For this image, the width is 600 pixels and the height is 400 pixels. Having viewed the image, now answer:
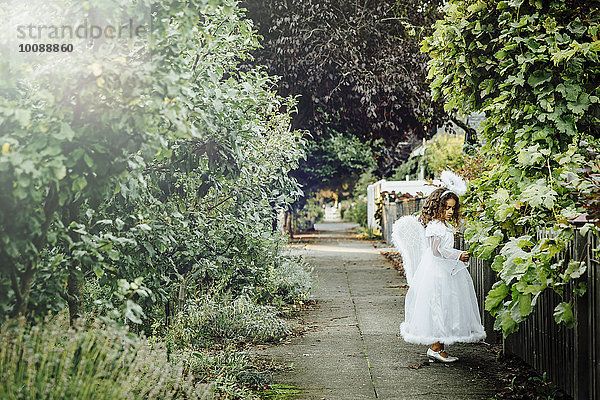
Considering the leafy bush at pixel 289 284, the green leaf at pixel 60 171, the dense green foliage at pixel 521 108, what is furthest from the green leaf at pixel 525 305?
the leafy bush at pixel 289 284

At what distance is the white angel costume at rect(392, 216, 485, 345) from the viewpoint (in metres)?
6.48

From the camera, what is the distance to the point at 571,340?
4.84 m

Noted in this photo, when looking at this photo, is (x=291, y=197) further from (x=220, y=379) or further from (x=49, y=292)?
(x=49, y=292)

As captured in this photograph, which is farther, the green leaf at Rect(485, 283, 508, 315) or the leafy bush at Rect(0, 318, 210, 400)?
the green leaf at Rect(485, 283, 508, 315)

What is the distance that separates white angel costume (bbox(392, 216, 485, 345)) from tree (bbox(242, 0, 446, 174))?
8244 millimetres

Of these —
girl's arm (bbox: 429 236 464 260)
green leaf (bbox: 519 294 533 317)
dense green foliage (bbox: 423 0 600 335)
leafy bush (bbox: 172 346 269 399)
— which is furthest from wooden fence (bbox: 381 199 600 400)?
leafy bush (bbox: 172 346 269 399)

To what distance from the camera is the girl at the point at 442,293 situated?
21.3ft

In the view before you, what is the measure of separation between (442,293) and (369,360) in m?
0.93

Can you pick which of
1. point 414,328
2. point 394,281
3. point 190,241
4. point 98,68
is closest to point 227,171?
point 190,241

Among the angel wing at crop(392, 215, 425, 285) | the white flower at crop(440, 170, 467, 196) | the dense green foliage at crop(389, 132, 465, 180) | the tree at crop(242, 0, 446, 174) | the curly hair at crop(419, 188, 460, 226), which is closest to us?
the curly hair at crop(419, 188, 460, 226)

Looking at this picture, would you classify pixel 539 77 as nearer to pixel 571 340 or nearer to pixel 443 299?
pixel 443 299

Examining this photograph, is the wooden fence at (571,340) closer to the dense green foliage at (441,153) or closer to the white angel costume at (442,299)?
the white angel costume at (442,299)

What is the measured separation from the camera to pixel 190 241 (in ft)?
21.9

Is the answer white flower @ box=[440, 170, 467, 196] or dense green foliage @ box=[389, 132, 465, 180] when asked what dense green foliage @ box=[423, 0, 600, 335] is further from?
dense green foliage @ box=[389, 132, 465, 180]
